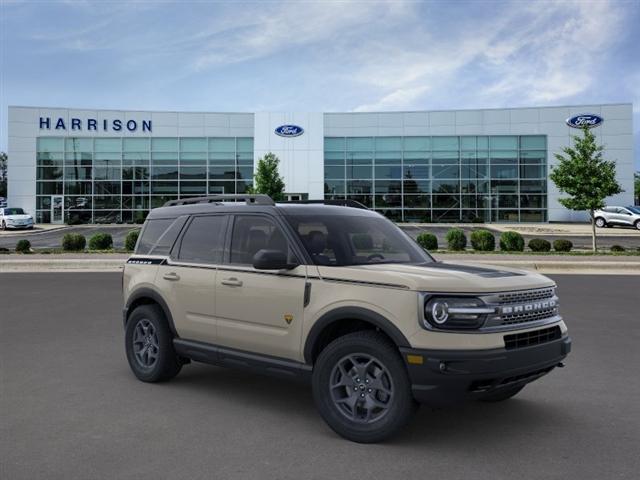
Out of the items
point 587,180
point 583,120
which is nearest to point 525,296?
point 587,180

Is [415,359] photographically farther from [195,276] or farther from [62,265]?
[62,265]

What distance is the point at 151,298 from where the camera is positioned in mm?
6297

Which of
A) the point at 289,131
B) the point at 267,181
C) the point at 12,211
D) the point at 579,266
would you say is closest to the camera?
the point at 579,266

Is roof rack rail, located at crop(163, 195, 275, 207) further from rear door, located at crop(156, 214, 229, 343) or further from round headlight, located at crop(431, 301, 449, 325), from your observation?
round headlight, located at crop(431, 301, 449, 325)

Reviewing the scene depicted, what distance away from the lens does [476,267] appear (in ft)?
16.6

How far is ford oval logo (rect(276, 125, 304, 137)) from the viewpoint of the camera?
163ft

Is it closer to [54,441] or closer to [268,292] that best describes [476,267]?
[268,292]

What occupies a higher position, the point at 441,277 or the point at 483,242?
the point at 483,242

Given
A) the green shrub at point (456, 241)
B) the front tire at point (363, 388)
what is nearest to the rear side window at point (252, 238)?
the front tire at point (363, 388)

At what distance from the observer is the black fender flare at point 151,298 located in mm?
6000

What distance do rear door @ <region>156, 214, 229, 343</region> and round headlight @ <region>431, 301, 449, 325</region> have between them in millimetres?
2234

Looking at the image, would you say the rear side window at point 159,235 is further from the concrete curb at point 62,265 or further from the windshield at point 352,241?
the concrete curb at point 62,265

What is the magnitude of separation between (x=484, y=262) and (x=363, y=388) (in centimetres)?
1689

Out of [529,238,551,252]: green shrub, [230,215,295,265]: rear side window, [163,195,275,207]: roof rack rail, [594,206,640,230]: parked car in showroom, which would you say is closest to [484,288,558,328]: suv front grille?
[230,215,295,265]: rear side window
